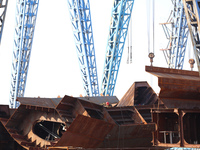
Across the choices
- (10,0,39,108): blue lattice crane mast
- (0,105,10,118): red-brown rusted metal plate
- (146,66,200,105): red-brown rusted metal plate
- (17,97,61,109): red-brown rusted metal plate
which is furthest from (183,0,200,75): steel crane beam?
(10,0,39,108): blue lattice crane mast

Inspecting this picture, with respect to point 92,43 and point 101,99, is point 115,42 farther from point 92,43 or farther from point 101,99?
point 101,99

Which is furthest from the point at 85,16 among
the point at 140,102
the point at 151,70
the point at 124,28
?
the point at 151,70

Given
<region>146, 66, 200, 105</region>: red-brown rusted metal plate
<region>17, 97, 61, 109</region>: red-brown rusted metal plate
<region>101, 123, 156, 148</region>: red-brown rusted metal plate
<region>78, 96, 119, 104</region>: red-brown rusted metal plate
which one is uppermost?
<region>146, 66, 200, 105</region>: red-brown rusted metal plate

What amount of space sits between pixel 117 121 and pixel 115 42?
1897cm

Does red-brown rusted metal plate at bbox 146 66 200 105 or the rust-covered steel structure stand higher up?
red-brown rusted metal plate at bbox 146 66 200 105

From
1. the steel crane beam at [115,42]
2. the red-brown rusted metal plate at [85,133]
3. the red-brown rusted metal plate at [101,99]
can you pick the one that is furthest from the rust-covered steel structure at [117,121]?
the steel crane beam at [115,42]

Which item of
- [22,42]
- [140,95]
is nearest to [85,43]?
[22,42]

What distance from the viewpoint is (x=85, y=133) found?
1838 centimetres

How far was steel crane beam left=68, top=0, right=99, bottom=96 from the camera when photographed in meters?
39.8

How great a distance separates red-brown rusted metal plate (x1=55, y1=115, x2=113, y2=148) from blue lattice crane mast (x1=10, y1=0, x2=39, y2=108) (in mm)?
26576

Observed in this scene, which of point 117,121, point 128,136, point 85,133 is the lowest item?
point 128,136

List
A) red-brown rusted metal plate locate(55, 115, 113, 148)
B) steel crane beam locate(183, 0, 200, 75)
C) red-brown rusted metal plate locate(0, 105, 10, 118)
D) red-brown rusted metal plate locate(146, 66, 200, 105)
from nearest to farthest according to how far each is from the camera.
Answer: steel crane beam locate(183, 0, 200, 75)
red-brown rusted metal plate locate(146, 66, 200, 105)
red-brown rusted metal plate locate(55, 115, 113, 148)
red-brown rusted metal plate locate(0, 105, 10, 118)

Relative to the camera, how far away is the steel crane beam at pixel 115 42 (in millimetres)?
37906

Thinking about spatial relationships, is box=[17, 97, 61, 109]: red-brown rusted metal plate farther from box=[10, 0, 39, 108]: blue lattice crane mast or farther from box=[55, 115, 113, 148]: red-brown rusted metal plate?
box=[10, 0, 39, 108]: blue lattice crane mast
